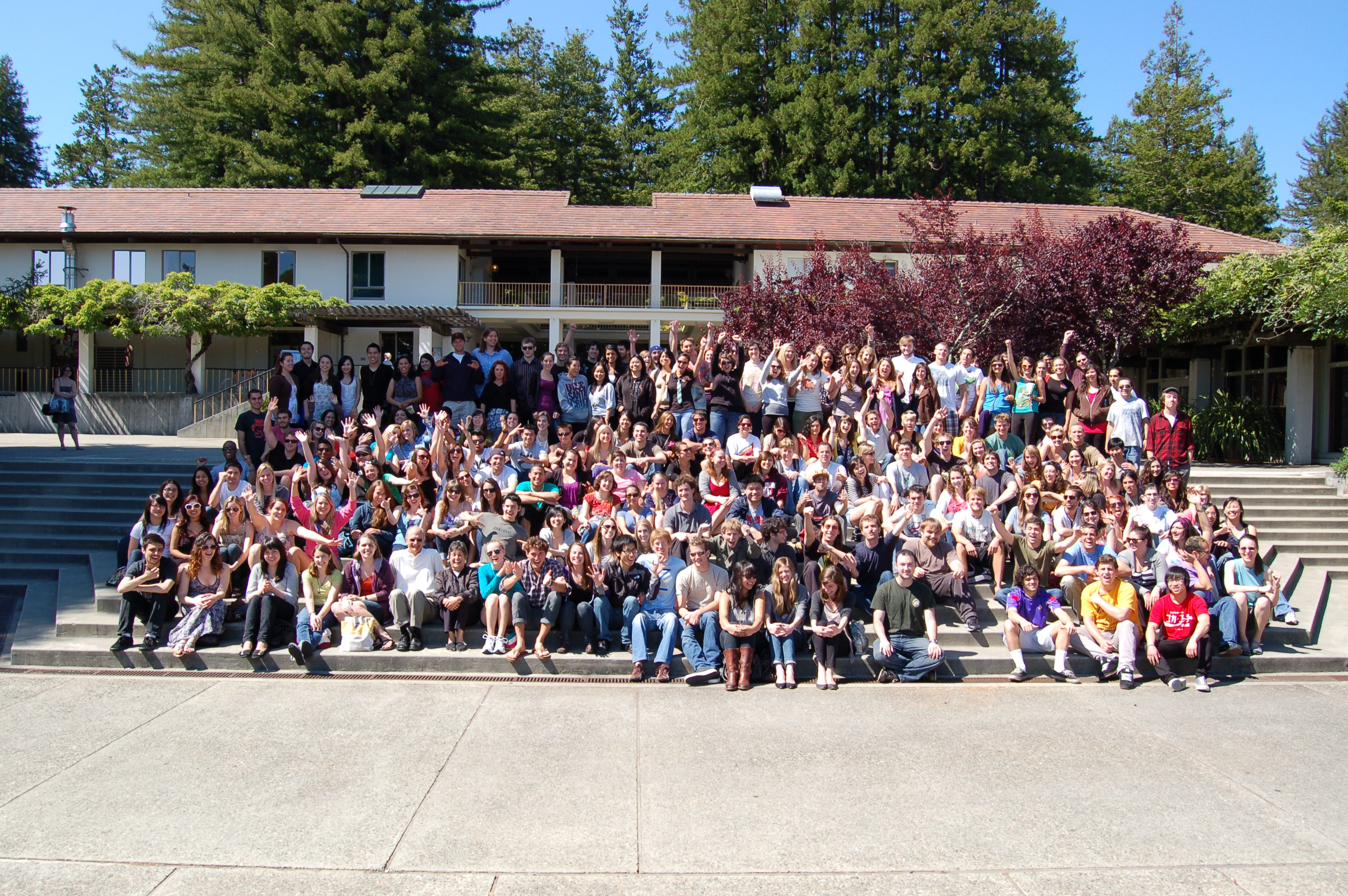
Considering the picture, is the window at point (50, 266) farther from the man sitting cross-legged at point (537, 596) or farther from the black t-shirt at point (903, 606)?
the black t-shirt at point (903, 606)

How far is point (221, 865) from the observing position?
4.02 metres

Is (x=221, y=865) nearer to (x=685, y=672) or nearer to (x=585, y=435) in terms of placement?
(x=685, y=672)

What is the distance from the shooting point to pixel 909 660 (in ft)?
23.0

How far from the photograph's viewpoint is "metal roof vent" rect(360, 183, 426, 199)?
97.4 ft

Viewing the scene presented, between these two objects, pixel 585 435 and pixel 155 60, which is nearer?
pixel 585 435

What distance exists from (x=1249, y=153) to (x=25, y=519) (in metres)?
51.7

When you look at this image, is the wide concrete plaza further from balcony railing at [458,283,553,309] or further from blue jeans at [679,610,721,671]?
balcony railing at [458,283,553,309]

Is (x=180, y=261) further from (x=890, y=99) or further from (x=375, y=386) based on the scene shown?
(x=890, y=99)

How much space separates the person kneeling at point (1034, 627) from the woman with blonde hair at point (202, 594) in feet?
22.3

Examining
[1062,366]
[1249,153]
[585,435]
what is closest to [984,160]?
[1249,153]

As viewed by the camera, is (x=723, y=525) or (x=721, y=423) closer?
(x=723, y=525)

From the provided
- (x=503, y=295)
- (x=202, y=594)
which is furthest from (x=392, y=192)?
(x=202, y=594)

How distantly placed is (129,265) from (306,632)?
25.7 m

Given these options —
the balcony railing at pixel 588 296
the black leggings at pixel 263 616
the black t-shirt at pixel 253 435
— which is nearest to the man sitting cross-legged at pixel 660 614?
the black leggings at pixel 263 616
